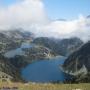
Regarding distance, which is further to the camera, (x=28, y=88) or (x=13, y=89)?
(x=28, y=88)

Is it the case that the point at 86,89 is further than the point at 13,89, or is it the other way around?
the point at 86,89

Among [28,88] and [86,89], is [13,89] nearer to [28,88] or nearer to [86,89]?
[28,88]

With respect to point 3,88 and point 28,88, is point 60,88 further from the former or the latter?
point 3,88

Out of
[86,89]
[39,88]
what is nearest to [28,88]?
[39,88]

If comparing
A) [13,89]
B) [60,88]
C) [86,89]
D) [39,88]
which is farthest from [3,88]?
[86,89]

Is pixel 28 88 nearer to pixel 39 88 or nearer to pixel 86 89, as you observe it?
pixel 39 88

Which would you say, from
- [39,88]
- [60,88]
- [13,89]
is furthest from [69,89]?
[13,89]
